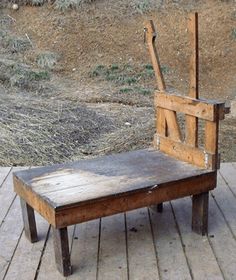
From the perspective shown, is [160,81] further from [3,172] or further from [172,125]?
→ [3,172]

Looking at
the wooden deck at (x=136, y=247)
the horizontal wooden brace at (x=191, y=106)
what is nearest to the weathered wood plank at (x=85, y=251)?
the wooden deck at (x=136, y=247)

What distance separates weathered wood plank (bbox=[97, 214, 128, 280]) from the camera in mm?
2562

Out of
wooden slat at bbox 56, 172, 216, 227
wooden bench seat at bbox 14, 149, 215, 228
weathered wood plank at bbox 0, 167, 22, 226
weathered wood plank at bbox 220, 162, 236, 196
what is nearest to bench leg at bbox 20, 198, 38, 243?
wooden bench seat at bbox 14, 149, 215, 228

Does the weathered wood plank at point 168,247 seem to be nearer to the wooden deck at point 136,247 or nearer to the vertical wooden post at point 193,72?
the wooden deck at point 136,247

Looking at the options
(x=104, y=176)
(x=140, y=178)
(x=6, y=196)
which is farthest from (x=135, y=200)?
(x=6, y=196)

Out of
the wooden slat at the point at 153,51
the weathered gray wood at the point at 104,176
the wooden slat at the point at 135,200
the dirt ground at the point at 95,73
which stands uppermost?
the wooden slat at the point at 153,51

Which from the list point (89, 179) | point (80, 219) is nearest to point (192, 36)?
point (89, 179)

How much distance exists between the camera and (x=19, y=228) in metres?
3.14

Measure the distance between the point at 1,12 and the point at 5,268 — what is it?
869cm

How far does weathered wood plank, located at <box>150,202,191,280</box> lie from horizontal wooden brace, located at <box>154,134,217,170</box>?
41 cm

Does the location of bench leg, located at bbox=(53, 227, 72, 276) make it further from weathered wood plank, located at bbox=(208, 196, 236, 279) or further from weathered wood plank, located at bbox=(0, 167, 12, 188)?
weathered wood plank, located at bbox=(0, 167, 12, 188)

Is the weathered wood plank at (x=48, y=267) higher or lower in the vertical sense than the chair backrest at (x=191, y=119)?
lower

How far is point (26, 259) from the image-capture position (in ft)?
8.98

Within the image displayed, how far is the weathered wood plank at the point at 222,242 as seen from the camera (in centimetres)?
259
